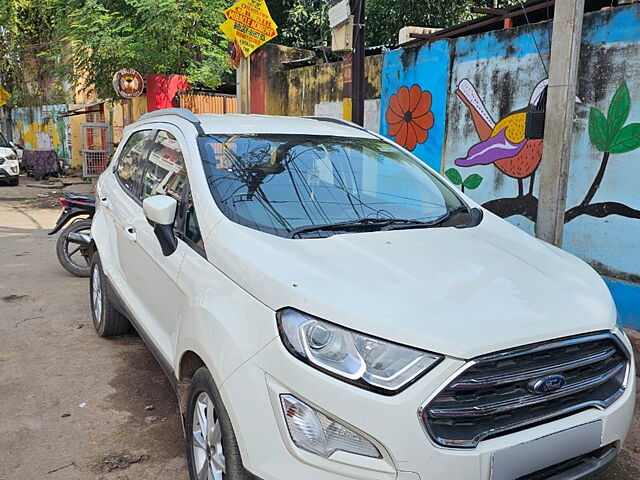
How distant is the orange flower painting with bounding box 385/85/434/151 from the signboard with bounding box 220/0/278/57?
1667mm

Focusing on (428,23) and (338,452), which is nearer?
(338,452)

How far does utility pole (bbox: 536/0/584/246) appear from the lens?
3814mm

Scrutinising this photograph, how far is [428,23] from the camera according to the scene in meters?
12.8

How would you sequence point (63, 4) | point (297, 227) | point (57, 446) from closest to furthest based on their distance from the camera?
point (297, 227) → point (57, 446) → point (63, 4)

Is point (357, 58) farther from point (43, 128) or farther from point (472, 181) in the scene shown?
point (43, 128)

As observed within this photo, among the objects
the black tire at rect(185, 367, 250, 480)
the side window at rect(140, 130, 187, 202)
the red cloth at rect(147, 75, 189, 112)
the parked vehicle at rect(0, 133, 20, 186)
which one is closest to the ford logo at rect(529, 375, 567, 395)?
the black tire at rect(185, 367, 250, 480)

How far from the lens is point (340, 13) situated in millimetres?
5375

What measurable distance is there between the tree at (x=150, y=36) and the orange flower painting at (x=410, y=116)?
638 centimetres

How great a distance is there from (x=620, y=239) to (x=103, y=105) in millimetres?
17091

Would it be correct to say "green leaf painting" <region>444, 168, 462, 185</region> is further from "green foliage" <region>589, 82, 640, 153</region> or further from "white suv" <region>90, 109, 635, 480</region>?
"white suv" <region>90, 109, 635, 480</region>

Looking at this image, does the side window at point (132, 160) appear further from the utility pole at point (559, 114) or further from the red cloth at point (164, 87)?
the red cloth at point (164, 87)

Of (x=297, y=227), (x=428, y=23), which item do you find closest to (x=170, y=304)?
(x=297, y=227)

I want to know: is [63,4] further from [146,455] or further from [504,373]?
[504,373]

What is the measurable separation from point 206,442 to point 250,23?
566 cm
